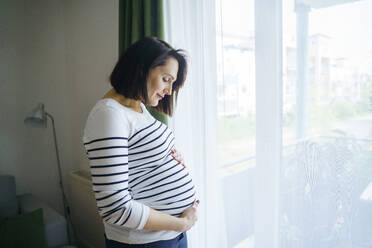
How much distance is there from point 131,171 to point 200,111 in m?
0.58

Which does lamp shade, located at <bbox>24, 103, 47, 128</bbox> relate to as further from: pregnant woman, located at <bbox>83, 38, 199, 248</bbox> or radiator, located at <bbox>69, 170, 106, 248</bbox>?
pregnant woman, located at <bbox>83, 38, 199, 248</bbox>

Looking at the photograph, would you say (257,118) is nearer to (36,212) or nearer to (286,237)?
(286,237)

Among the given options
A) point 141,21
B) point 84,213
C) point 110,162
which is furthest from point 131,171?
point 84,213

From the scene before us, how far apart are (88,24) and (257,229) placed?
6.14 ft

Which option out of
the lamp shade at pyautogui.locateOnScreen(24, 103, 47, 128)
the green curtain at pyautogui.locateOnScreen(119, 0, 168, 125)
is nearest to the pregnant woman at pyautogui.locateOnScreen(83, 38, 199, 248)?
the green curtain at pyautogui.locateOnScreen(119, 0, 168, 125)

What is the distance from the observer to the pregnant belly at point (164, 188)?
91cm

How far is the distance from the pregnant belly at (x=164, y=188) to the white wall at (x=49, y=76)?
1.23 metres

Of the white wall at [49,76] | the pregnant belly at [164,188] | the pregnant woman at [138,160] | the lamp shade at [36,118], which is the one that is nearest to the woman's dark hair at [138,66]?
the pregnant woman at [138,160]

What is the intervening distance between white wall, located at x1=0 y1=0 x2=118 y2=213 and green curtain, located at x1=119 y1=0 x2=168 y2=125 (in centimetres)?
31

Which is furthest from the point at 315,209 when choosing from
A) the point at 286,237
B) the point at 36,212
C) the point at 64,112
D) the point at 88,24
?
the point at 64,112

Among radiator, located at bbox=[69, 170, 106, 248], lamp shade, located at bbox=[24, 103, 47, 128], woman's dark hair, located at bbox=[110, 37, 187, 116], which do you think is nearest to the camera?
woman's dark hair, located at bbox=[110, 37, 187, 116]

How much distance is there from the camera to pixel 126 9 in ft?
5.09

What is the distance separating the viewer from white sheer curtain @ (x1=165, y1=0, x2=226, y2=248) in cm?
132

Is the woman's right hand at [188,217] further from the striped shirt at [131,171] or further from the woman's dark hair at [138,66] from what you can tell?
the woman's dark hair at [138,66]
